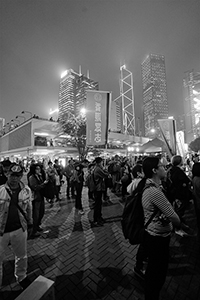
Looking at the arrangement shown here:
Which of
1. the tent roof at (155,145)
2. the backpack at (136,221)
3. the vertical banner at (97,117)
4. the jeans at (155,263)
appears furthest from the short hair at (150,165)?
the tent roof at (155,145)

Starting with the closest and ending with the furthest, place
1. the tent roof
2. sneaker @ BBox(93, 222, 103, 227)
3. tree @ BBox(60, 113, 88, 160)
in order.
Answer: sneaker @ BBox(93, 222, 103, 227) → the tent roof → tree @ BBox(60, 113, 88, 160)

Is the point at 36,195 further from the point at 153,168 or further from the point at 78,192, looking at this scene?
the point at 153,168

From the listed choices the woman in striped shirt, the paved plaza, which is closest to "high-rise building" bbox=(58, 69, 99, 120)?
the paved plaza

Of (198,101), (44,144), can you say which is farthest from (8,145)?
(198,101)

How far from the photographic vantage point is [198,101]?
23984 millimetres

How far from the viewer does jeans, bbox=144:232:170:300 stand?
1.84m

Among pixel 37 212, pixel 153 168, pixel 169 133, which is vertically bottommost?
pixel 37 212

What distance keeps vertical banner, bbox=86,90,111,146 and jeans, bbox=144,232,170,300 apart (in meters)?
5.97

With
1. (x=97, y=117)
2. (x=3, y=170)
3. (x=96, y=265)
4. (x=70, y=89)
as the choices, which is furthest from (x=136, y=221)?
(x=70, y=89)

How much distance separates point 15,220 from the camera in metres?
2.34

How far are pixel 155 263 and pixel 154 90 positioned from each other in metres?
180

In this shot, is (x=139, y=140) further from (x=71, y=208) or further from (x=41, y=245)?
(x=41, y=245)

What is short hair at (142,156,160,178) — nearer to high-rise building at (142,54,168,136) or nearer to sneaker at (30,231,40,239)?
sneaker at (30,231,40,239)

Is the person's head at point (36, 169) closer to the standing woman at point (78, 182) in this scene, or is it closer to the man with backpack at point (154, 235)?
the standing woman at point (78, 182)
